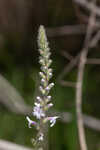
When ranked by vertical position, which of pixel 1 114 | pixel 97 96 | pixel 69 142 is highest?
pixel 97 96

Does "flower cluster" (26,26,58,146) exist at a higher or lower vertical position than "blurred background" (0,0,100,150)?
lower

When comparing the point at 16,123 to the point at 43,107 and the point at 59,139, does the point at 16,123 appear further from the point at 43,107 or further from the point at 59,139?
the point at 43,107

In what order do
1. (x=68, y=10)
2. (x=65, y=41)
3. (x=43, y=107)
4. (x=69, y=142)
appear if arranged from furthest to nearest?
(x=65, y=41) → (x=68, y=10) → (x=69, y=142) → (x=43, y=107)

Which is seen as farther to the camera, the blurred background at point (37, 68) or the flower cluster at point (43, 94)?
the blurred background at point (37, 68)

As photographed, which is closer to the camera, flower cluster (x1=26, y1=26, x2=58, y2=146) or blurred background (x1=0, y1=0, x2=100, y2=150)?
flower cluster (x1=26, y1=26, x2=58, y2=146)

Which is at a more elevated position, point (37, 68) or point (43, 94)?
point (37, 68)

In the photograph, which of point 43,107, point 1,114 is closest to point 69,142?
point 1,114

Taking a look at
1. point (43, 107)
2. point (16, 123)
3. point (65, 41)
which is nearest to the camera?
point (43, 107)

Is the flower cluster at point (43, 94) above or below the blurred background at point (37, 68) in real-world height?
below
